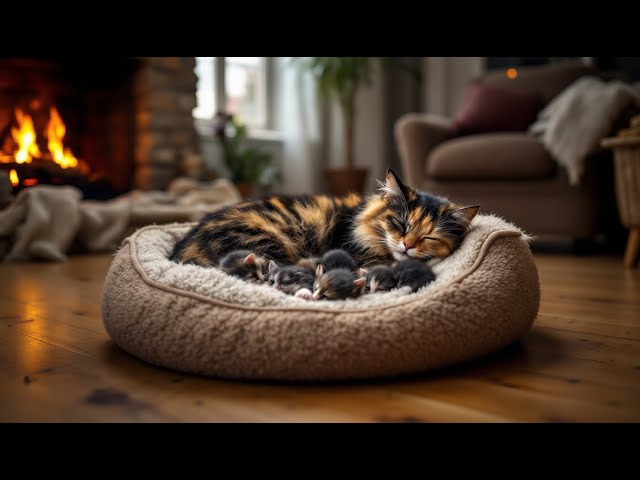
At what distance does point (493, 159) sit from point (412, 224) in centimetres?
230

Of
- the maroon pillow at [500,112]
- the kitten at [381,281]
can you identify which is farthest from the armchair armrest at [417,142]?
the kitten at [381,281]

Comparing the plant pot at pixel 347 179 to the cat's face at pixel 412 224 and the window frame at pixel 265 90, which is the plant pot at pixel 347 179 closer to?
the window frame at pixel 265 90

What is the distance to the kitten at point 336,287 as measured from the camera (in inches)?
52.9

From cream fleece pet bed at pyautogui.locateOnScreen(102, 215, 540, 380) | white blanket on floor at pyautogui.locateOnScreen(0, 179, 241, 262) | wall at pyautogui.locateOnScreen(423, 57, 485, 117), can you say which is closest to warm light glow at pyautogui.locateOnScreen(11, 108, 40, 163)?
white blanket on floor at pyautogui.locateOnScreen(0, 179, 241, 262)

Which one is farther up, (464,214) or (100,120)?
(100,120)

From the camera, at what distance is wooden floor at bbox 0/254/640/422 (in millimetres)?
957

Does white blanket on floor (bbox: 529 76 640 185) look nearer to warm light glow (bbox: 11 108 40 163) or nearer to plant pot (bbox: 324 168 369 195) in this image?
plant pot (bbox: 324 168 369 195)

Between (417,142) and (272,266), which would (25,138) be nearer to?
(417,142)

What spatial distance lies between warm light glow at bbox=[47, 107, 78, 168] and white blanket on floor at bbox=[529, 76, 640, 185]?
3498 millimetres

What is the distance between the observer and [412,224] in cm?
170

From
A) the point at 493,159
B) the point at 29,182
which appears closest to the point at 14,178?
the point at 29,182

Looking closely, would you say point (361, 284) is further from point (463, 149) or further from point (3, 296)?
point (463, 149)

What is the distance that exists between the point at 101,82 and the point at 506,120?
3.35 metres
